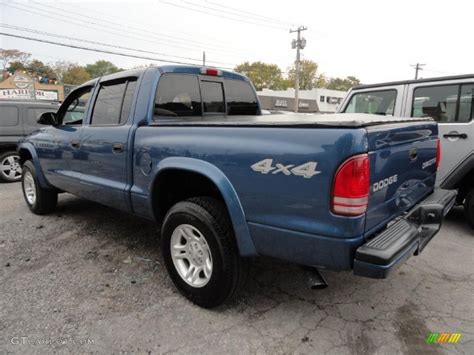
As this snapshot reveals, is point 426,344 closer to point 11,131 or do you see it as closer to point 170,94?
point 170,94

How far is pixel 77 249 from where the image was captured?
3.94m

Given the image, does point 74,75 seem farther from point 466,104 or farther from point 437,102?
point 466,104

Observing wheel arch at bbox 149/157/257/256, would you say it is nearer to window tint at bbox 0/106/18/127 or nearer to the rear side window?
the rear side window

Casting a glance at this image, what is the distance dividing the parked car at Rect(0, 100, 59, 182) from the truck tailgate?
7.69 m

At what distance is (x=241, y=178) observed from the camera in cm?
232

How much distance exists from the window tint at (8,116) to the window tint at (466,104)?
823 centimetres

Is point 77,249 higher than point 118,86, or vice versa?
point 118,86

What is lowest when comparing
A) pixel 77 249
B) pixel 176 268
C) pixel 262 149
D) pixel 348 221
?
pixel 77 249

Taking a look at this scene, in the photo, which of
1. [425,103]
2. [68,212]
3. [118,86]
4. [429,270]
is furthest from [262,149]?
[68,212]

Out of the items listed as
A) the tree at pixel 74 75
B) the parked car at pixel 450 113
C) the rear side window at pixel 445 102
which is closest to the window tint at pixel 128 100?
the parked car at pixel 450 113

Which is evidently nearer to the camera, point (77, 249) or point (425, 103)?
point (77, 249)

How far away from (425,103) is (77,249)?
4817 mm

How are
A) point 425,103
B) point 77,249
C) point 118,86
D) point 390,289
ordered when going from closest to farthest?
point 390,289, point 118,86, point 77,249, point 425,103

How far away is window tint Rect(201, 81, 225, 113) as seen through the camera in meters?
3.73
